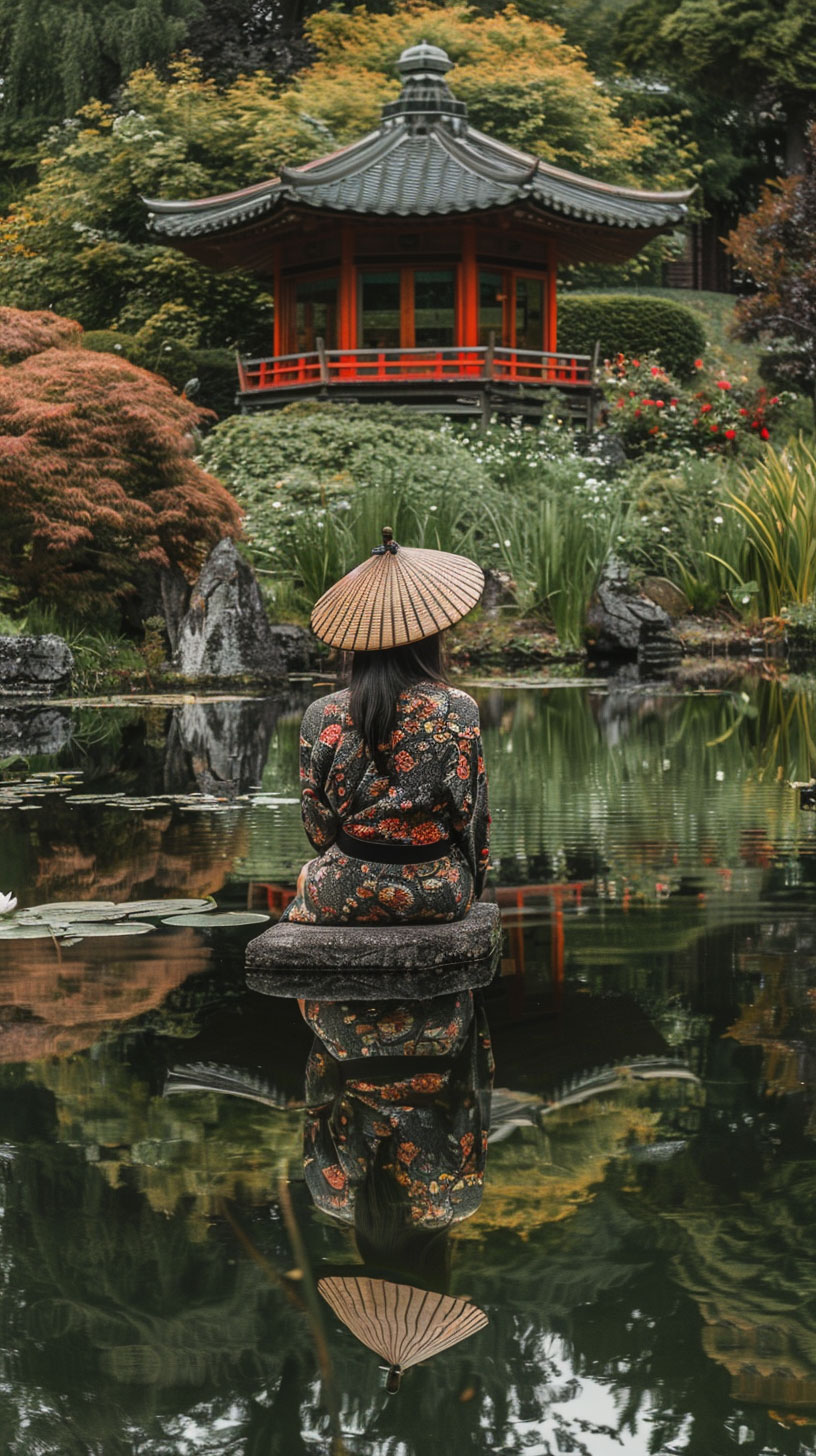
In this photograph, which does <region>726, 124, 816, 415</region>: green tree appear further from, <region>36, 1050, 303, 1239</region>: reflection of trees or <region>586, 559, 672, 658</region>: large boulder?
<region>36, 1050, 303, 1239</region>: reflection of trees

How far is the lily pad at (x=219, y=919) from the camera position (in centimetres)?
498

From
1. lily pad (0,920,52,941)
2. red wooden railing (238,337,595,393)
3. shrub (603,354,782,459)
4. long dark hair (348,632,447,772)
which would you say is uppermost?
red wooden railing (238,337,595,393)

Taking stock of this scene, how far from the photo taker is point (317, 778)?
167 inches

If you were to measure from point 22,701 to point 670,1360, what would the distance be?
35.7 feet

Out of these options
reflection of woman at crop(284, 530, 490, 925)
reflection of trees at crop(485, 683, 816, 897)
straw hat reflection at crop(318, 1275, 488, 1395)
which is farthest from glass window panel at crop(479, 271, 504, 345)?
straw hat reflection at crop(318, 1275, 488, 1395)

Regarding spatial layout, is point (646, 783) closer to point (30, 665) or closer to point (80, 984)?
point (80, 984)

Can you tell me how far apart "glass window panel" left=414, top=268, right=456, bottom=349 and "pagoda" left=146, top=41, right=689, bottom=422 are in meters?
0.02

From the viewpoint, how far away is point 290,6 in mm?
33531

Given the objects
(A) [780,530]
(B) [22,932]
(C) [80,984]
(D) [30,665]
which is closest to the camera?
(C) [80,984]

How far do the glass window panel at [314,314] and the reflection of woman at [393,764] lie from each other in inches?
813

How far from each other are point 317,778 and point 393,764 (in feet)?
0.72

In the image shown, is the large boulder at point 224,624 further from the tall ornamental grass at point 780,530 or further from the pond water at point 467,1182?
the pond water at point 467,1182

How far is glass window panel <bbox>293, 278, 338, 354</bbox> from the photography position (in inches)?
960

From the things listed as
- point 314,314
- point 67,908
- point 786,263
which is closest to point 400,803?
point 67,908
